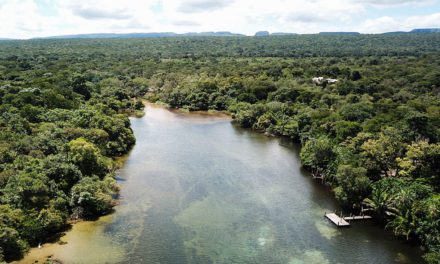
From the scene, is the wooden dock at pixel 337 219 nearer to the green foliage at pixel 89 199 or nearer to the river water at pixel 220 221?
the river water at pixel 220 221

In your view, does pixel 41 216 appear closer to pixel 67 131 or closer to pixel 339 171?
pixel 67 131

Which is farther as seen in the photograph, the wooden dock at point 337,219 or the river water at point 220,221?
the wooden dock at point 337,219

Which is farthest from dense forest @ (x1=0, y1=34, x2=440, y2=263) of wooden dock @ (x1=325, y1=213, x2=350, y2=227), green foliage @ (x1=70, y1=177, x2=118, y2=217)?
wooden dock @ (x1=325, y1=213, x2=350, y2=227)

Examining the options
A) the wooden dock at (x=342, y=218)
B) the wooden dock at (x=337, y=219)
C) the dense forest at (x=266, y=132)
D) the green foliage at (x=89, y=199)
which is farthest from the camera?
the wooden dock at (x=342, y=218)

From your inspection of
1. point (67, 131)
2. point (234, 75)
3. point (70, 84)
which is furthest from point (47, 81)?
point (234, 75)

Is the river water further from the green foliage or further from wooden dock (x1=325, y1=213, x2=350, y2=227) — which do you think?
the green foliage

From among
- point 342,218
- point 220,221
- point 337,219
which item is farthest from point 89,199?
point 342,218

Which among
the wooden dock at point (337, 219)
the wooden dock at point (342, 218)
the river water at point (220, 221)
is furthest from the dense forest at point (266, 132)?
the wooden dock at point (337, 219)
